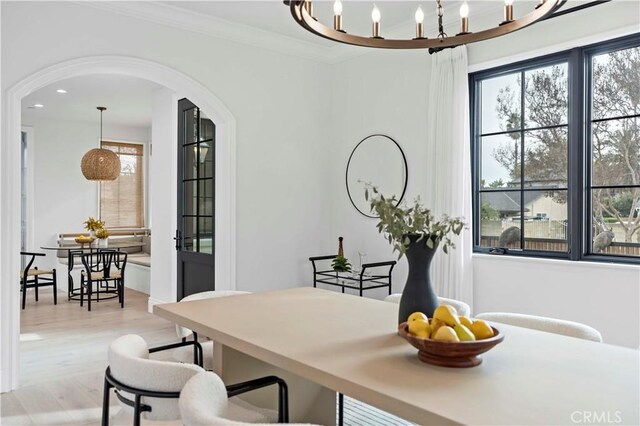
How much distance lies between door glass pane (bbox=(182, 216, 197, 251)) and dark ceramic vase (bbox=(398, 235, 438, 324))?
3705 mm

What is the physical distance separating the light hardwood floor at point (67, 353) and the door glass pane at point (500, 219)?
2938 millimetres

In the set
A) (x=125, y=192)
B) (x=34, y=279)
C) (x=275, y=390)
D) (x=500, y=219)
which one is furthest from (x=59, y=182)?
(x=275, y=390)

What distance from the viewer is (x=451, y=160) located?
403cm

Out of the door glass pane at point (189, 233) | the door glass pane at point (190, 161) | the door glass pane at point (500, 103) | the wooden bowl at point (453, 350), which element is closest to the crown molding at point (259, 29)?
the door glass pane at point (500, 103)

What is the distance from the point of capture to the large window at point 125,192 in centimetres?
904

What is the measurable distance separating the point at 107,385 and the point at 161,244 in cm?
428

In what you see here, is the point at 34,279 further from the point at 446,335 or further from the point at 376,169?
the point at 446,335

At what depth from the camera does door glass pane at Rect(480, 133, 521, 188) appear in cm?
388

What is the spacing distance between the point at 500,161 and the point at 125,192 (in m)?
7.28

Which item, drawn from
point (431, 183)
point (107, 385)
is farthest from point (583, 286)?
point (107, 385)

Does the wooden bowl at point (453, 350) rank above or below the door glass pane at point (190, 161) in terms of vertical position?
below

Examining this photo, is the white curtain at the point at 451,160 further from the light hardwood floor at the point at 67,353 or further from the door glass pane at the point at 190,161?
the light hardwood floor at the point at 67,353

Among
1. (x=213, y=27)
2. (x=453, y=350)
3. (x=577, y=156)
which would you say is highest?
(x=213, y=27)

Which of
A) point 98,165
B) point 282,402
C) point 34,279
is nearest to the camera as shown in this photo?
point 282,402
